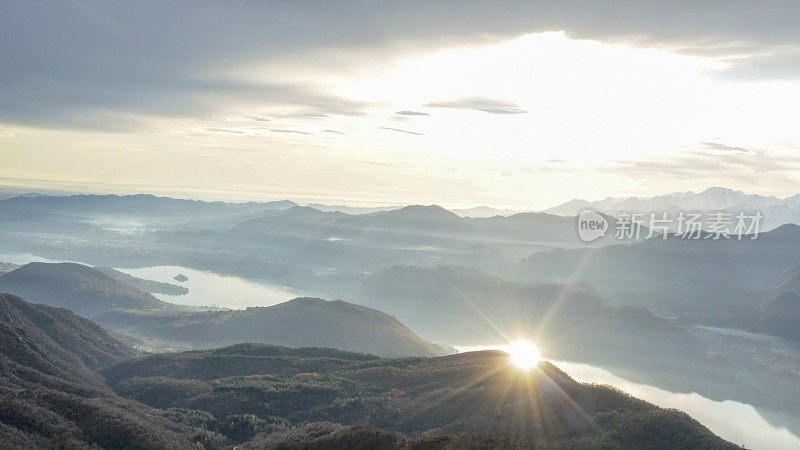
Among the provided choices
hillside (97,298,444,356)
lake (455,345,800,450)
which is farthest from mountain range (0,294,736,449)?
lake (455,345,800,450)

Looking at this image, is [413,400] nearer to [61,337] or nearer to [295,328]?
[61,337]

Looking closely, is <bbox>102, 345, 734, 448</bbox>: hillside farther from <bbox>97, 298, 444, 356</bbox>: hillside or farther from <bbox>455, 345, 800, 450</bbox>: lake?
<bbox>455, 345, 800, 450</bbox>: lake

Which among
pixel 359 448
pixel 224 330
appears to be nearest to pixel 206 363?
pixel 359 448

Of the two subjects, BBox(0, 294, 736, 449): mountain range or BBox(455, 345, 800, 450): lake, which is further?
BBox(455, 345, 800, 450): lake

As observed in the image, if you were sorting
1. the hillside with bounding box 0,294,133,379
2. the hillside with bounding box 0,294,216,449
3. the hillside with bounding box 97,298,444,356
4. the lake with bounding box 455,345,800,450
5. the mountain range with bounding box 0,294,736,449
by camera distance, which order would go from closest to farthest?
the hillside with bounding box 0,294,216,449 → the mountain range with bounding box 0,294,736,449 → the hillside with bounding box 0,294,133,379 → the lake with bounding box 455,345,800,450 → the hillside with bounding box 97,298,444,356

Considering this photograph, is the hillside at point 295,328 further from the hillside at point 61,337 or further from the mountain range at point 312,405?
the mountain range at point 312,405

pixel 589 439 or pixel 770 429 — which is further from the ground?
pixel 589 439

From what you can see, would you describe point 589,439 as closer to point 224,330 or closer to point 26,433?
point 26,433

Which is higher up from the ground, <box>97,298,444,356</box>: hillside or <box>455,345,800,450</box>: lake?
<box>97,298,444,356</box>: hillside
